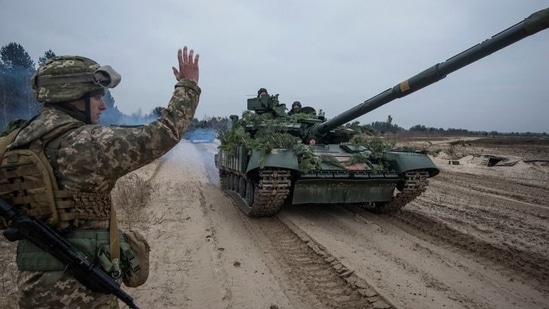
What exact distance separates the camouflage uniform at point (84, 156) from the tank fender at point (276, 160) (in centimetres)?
417

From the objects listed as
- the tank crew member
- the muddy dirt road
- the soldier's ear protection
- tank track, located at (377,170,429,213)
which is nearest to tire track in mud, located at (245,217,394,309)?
the muddy dirt road

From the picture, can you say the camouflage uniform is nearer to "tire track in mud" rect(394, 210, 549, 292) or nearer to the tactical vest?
the tactical vest

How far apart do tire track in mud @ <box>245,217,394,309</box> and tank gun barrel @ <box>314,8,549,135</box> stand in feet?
8.43

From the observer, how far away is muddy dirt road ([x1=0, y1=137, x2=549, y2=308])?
373 centimetres

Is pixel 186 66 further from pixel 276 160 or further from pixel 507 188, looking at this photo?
pixel 507 188

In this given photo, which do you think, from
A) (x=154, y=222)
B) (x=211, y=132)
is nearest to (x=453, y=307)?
(x=154, y=222)

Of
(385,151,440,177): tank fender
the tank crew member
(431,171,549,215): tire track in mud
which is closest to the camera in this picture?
(385,151,440,177): tank fender

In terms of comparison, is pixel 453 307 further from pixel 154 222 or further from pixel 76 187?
pixel 154 222

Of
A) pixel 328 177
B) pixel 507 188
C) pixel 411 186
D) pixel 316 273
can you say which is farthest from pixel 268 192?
pixel 507 188

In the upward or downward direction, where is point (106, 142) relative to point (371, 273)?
upward

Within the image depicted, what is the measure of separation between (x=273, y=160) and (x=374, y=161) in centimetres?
241

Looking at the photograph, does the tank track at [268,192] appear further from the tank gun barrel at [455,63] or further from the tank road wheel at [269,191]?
the tank gun barrel at [455,63]

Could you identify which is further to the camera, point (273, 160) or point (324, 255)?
point (273, 160)

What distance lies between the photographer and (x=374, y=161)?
7.35 m
